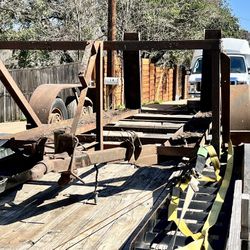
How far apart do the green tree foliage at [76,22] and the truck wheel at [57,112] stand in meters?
17.2

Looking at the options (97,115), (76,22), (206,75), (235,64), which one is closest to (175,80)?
(76,22)

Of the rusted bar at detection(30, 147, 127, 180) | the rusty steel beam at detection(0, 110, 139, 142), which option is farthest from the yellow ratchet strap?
→ the rusty steel beam at detection(0, 110, 139, 142)

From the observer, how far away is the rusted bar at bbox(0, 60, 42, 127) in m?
4.94

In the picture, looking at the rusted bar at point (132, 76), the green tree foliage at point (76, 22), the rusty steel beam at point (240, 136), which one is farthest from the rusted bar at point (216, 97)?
the green tree foliage at point (76, 22)

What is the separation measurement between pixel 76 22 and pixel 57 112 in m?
18.7

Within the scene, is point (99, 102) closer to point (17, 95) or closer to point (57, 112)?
point (17, 95)

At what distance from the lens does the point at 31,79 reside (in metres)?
19.2

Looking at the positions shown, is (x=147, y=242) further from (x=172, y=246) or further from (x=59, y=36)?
(x=59, y=36)

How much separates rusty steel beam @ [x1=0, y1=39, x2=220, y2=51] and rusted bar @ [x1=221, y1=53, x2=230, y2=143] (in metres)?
0.25

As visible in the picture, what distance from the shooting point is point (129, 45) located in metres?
4.90

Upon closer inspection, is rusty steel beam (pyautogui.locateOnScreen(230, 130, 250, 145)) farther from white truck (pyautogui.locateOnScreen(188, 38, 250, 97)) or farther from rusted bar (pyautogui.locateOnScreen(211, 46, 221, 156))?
white truck (pyautogui.locateOnScreen(188, 38, 250, 97))

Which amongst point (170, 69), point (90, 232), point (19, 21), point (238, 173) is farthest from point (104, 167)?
point (170, 69)

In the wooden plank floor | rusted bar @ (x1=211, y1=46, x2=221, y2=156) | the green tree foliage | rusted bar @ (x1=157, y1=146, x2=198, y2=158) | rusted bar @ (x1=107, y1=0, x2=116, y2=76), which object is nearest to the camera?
the wooden plank floor

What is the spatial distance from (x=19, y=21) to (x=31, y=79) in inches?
215
